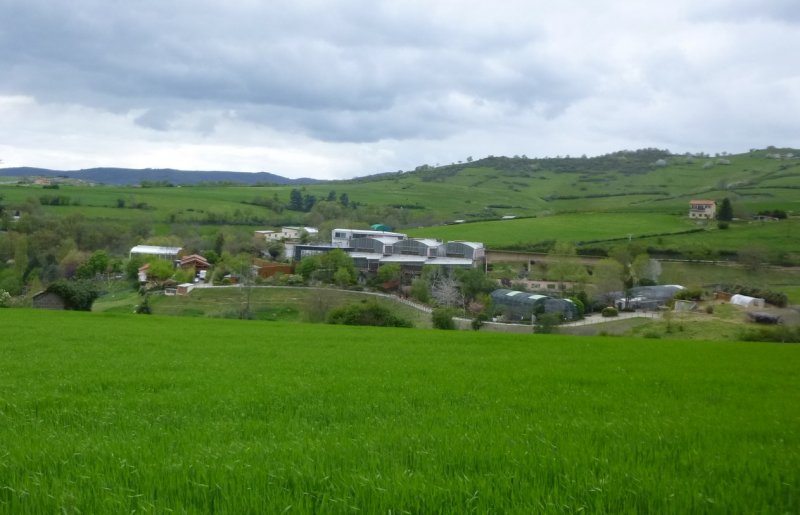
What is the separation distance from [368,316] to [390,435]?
3931 centimetres

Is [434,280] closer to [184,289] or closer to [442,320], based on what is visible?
[442,320]

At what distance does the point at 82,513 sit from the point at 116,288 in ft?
267

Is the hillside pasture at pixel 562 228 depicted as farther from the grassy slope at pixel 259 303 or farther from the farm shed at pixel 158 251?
the farm shed at pixel 158 251

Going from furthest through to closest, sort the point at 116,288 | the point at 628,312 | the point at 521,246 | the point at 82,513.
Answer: the point at 521,246, the point at 116,288, the point at 628,312, the point at 82,513

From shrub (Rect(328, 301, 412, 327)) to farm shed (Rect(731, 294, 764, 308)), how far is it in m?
30.7

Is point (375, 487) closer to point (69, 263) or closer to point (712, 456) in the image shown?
point (712, 456)

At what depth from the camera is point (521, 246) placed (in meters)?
91.0

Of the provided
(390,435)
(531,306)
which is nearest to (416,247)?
(531,306)

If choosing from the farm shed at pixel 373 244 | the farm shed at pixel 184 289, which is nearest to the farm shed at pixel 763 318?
the farm shed at pixel 373 244

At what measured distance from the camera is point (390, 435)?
7609 mm

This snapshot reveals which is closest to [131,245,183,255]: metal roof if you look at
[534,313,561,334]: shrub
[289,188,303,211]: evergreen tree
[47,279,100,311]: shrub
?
[47,279,100,311]: shrub

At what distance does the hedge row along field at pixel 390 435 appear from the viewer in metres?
5.25

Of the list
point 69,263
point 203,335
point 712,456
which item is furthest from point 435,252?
point 712,456

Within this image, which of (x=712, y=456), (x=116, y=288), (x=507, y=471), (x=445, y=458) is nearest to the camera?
(x=507, y=471)
